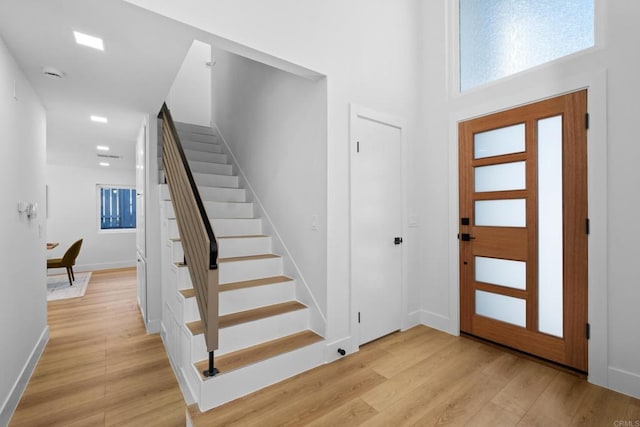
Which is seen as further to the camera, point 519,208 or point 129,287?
point 129,287

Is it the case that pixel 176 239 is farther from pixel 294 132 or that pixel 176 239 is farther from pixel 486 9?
pixel 486 9

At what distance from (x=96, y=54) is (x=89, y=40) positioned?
0.68 feet

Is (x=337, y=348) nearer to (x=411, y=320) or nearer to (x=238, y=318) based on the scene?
(x=238, y=318)

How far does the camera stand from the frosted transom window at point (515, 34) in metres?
2.40

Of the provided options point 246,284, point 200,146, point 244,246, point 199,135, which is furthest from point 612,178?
point 199,135

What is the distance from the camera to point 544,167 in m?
2.49

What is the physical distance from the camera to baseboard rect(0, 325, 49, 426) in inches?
77.3

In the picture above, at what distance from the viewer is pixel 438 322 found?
3217 mm

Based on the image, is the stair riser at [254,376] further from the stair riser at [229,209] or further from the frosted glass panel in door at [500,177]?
the frosted glass panel in door at [500,177]

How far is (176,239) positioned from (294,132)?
1636 millimetres

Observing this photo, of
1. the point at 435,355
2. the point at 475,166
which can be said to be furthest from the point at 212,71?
the point at 435,355

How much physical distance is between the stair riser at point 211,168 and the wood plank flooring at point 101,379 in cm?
219

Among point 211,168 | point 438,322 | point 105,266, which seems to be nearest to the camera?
point 438,322

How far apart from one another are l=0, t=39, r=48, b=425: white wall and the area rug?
246cm
